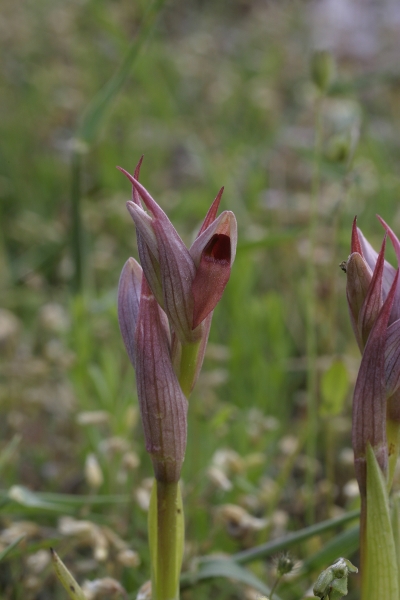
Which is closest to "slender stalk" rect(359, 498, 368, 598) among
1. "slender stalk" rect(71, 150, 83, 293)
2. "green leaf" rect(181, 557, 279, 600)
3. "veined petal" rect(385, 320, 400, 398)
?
"veined petal" rect(385, 320, 400, 398)

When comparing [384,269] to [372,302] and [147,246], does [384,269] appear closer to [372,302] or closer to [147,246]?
[372,302]

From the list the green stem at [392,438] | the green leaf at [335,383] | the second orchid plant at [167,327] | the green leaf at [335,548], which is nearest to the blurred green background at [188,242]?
the green leaf at [335,383]

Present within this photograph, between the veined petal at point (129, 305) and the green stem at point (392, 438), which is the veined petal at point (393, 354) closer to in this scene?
the green stem at point (392, 438)

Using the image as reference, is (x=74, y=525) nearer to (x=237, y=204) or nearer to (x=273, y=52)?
(x=237, y=204)

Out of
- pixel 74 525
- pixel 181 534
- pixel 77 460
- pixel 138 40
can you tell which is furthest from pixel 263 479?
pixel 138 40

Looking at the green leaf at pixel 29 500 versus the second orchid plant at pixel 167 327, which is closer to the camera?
the second orchid plant at pixel 167 327

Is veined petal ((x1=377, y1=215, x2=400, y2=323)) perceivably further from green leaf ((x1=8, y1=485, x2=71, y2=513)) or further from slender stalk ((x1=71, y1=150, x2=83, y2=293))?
slender stalk ((x1=71, y1=150, x2=83, y2=293))
